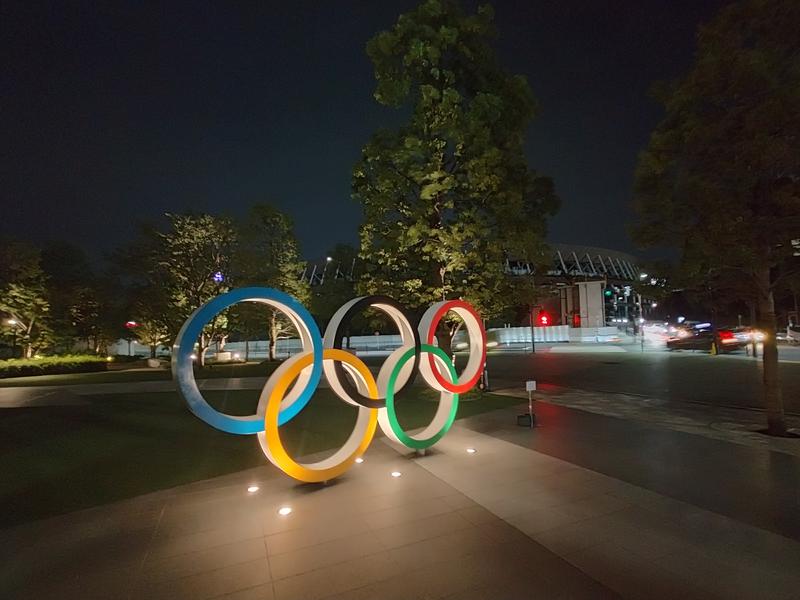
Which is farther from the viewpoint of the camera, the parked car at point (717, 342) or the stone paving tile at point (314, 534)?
the parked car at point (717, 342)

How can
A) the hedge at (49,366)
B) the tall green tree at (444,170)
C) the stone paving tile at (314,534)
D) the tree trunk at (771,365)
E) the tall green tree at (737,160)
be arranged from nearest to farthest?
1. the stone paving tile at (314,534)
2. the tall green tree at (737,160)
3. the tree trunk at (771,365)
4. the tall green tree at (444,170)
5. the hedge at (49,366)

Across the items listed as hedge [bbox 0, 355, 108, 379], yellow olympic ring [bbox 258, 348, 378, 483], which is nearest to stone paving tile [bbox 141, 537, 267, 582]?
yellow olympic ring [bbox 258, 348, 378, 483]

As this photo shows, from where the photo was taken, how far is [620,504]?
20.0 feet

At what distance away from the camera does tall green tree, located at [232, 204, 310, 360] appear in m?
27.3

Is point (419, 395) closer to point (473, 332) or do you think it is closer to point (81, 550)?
point (473, 332)

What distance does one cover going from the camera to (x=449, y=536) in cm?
534

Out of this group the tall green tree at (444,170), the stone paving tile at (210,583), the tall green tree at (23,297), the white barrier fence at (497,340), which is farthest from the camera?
the white barrier fence at (497,340)

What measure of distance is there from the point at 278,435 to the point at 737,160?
9.86m

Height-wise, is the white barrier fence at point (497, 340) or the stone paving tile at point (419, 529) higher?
the white barrier fence at point (497, 340)

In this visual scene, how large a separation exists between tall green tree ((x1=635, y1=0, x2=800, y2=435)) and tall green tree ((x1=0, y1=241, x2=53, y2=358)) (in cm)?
3107

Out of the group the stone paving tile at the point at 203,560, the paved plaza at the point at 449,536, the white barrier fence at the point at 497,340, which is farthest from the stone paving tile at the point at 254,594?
the white barrier fence at the point at 497,340

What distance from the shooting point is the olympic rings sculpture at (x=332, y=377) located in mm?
6164

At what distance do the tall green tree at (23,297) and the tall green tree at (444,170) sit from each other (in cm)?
2268

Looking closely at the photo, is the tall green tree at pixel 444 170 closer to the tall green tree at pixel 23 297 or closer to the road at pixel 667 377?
the road at pixel 667 377
